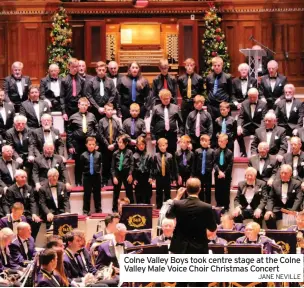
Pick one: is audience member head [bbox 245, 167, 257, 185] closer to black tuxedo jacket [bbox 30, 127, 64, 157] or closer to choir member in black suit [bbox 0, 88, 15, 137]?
black tuxedo jacket [bbox 30, 127, 64, 157]

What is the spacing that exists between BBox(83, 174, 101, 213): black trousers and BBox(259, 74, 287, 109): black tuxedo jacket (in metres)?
3.30

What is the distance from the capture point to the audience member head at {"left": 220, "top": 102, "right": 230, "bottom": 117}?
14789mm

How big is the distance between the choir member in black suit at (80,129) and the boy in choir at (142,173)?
86cm

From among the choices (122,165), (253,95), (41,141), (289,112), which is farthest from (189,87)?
(41,141)

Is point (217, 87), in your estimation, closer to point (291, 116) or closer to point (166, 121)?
point (166, 121)

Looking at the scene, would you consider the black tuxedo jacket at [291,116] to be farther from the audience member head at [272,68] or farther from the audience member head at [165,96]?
the audience member head at [165,96]

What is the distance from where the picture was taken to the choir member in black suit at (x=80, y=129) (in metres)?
14.6

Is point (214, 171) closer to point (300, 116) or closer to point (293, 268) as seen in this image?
point (300, 116)

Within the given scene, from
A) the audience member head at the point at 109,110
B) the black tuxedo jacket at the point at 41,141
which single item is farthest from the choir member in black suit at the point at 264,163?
the black tuxedo jacket at the point at 41,141

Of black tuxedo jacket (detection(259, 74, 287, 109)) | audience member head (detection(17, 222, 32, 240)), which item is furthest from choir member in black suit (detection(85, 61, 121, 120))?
audience member head (detection(17, 222, 32, 240))

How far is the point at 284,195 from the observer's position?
Answer: 534 inches

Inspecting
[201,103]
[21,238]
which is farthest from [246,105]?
[21,238]

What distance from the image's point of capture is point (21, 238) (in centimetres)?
1180

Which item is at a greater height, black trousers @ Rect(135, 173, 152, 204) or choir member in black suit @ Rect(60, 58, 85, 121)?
choir member in black suit @ Rect(60, 58, 85, 121)
